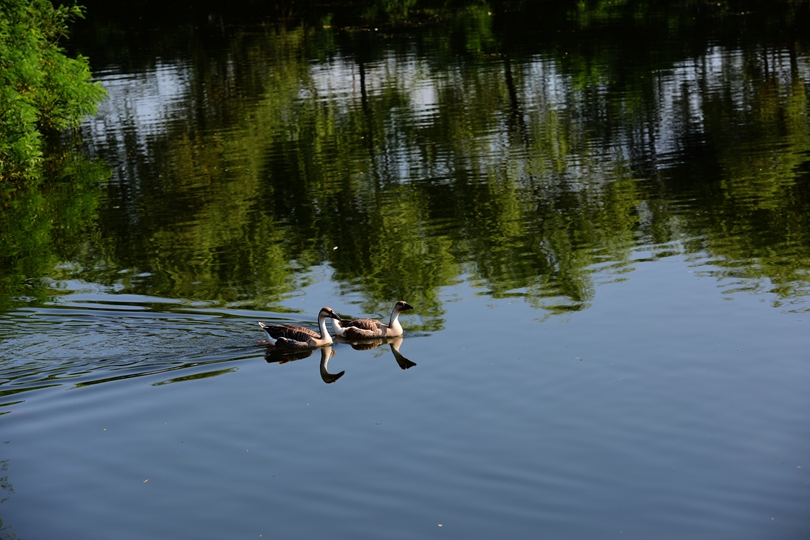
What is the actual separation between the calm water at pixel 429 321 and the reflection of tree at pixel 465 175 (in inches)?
6.4

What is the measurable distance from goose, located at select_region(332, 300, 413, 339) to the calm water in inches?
11.4

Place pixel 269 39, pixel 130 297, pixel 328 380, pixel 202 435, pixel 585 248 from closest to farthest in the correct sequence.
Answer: pixel 202 435 → pixel 328 380 → pixel 130 297 → pixel 585 248 → pixel 269 39

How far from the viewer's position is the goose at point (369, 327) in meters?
17.5

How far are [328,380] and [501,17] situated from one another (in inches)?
2685

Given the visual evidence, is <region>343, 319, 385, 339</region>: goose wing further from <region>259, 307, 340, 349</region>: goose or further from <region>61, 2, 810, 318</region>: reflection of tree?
<region>61, 2, 810, 318</region>: reflection of tree

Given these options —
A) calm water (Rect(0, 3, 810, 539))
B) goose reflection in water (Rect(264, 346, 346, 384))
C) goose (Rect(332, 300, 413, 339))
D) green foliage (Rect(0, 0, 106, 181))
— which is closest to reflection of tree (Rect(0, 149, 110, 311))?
calm water (Rect(0, 3, 810, 539))

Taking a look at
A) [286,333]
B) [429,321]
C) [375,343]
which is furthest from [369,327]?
[286,333]

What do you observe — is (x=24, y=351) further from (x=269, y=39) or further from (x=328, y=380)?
(x=269, y=39)

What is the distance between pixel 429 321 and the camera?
18.6 m

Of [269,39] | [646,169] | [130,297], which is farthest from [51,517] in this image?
[269,39]

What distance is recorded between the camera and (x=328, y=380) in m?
15.9

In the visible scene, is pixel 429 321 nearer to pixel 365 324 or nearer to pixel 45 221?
pixel 365 324

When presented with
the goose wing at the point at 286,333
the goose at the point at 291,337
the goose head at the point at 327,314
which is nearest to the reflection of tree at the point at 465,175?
the goose head at the point at 327,314

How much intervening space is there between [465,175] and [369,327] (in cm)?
1489
